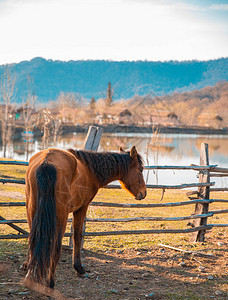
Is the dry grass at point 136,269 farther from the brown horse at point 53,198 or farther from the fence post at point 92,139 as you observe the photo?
the fence post at point 92,139

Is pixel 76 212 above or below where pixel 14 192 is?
above

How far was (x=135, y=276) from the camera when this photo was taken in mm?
3869

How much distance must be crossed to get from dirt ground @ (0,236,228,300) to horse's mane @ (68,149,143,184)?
1.20 meters

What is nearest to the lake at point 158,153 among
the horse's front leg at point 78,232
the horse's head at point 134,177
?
the horse's head at point 134,177

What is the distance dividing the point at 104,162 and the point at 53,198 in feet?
3.88

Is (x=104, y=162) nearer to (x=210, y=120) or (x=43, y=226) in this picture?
(x=43, y=226)

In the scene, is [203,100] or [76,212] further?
[203,100]

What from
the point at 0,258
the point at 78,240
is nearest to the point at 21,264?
the point at 0,258

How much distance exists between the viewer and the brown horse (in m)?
2.70

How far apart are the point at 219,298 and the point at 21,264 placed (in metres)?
2.42

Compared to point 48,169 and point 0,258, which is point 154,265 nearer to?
point 0,258

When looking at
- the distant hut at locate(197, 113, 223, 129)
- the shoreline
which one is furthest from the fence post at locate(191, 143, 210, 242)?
the distant hut at locate(197, 113, 223, 129)

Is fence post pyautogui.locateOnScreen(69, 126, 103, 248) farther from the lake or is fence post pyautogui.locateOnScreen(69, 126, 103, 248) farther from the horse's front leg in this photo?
the lake

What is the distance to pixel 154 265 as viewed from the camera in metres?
4.27
